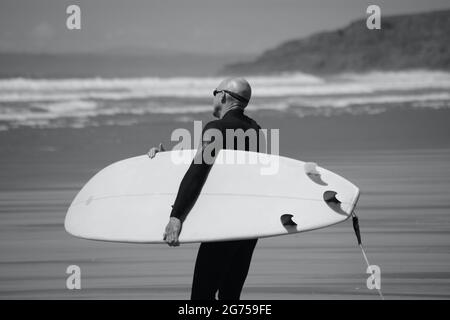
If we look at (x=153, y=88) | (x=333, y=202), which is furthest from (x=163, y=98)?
(x=333, y=202)

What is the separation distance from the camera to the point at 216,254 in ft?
12.0

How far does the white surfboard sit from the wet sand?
→ 564 millimetres

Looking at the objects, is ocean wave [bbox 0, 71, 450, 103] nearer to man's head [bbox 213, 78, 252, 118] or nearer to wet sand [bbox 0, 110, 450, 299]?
wet sand [bbox 0, 110, 450, 299]

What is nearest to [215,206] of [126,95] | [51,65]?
[126,95]

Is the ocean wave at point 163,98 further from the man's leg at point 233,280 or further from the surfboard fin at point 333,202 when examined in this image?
the man's leg at point 233,280

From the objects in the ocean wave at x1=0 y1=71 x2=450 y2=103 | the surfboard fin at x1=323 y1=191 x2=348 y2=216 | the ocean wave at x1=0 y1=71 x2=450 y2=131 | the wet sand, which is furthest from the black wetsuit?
the ocean wave at x1=0 y1=71 x2=450 y2=103

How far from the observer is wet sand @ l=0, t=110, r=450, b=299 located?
452cm

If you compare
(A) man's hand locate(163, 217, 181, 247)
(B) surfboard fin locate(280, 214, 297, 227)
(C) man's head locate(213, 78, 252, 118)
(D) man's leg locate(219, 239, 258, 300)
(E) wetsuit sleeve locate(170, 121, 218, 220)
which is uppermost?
(C) man's head locate(213, 78, 252, 118)

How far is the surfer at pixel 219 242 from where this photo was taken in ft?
11.7

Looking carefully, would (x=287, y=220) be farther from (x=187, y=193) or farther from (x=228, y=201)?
(x=187, y=193)

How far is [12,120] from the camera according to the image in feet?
42.4

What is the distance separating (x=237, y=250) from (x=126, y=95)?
13499 mm
